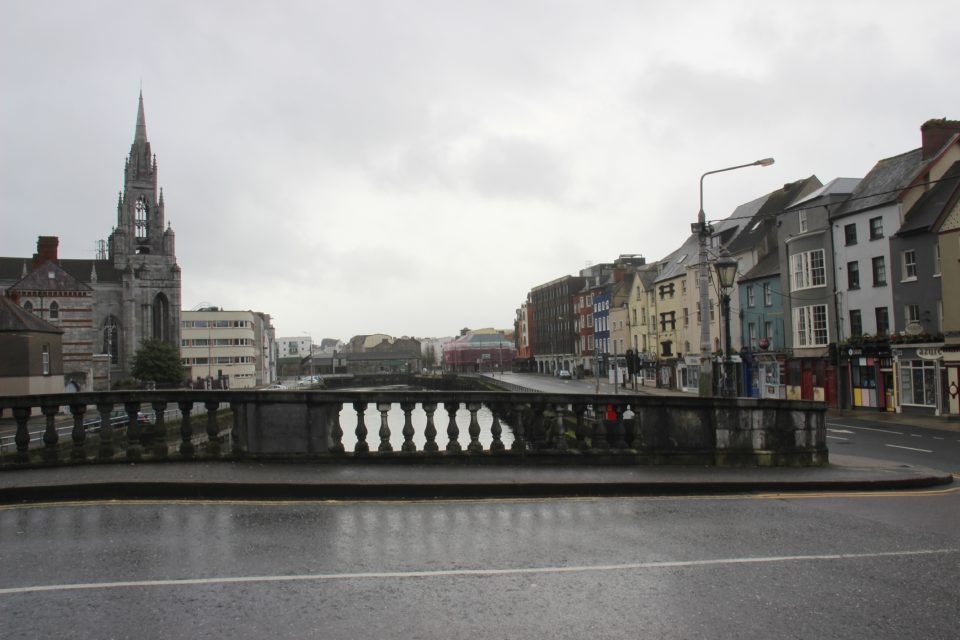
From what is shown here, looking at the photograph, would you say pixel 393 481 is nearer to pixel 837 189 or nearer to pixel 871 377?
pixel 871 377

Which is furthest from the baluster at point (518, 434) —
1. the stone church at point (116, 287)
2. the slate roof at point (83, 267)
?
the slate roof at point (83, 267)

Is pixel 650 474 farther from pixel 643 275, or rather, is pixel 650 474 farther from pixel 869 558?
pixel 643 275

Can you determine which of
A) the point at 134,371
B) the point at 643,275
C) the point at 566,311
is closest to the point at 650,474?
the point at 643,275

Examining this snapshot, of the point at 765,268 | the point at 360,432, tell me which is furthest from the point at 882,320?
the point at 360,432

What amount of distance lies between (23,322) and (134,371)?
32.2m

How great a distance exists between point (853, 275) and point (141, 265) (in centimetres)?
9035

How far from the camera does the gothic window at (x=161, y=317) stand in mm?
98431

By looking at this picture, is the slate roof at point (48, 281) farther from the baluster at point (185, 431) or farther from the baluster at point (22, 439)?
the baluster at point (185, 431)

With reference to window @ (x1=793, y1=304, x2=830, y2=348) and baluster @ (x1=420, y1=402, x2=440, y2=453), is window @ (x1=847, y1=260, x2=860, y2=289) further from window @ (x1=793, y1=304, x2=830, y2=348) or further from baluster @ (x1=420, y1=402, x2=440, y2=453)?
baluster @ (x1=420, y1=402, x2=440, y2=453)

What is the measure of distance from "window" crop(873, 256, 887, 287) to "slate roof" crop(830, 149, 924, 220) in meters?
2.76

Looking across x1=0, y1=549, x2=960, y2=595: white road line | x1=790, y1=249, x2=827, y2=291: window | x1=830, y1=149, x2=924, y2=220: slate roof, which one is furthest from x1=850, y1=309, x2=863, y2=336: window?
x1=0, y1=549, x2=960, y2=595: white road line

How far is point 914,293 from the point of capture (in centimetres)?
3406

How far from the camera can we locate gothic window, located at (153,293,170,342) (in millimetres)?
98431

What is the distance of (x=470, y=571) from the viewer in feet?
18.4
